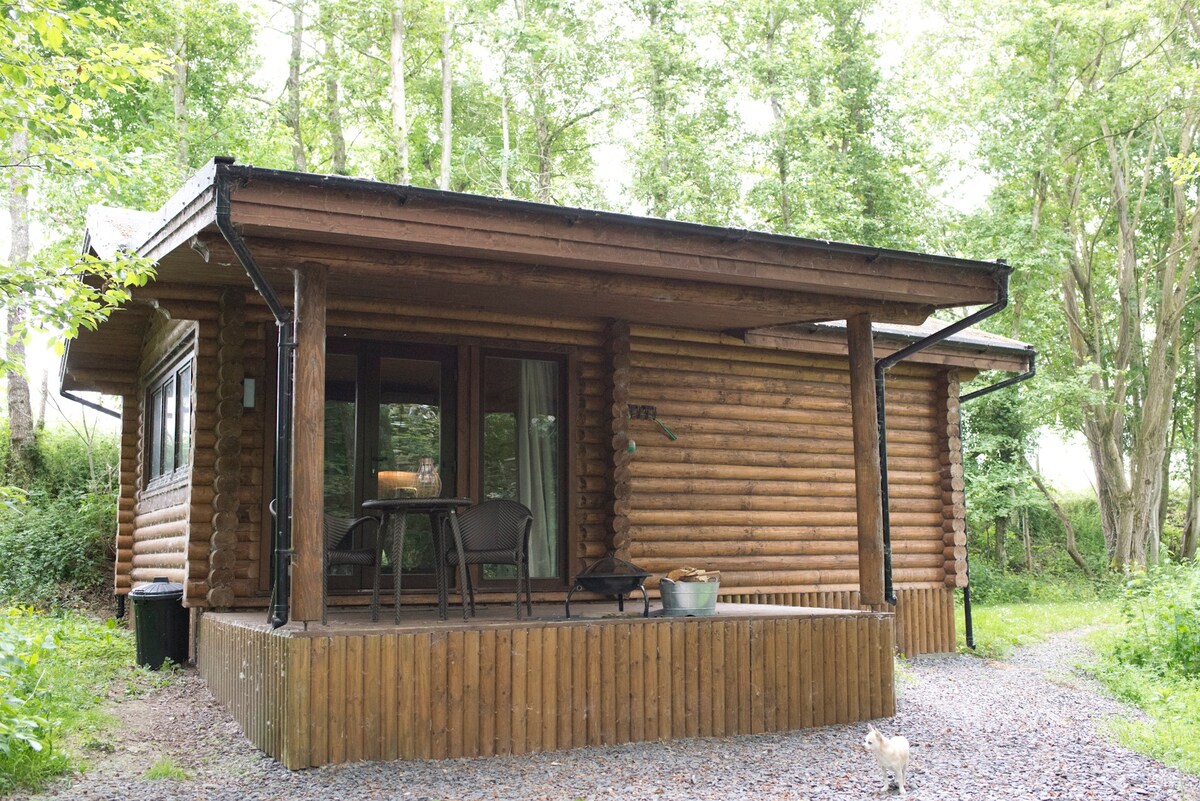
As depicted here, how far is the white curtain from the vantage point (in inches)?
340

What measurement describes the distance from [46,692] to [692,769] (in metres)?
3.88

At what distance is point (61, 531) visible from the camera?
14328 mm

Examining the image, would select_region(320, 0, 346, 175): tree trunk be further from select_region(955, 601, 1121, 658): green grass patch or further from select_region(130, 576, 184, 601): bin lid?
select_region(955, 601, 1121, 658): green grass patch

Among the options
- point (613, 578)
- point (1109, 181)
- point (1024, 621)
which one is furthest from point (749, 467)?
point (1109, 181)

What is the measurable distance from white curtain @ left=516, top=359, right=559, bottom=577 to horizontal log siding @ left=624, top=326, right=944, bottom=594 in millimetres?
847

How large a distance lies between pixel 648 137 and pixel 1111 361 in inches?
410

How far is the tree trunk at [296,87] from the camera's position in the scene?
2161cm

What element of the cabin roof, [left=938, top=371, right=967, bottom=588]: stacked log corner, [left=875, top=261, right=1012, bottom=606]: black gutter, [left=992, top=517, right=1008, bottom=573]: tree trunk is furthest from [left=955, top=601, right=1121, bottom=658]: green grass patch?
the cabin roof

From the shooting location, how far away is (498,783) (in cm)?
524

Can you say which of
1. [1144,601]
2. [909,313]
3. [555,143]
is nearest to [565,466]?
[909,313]

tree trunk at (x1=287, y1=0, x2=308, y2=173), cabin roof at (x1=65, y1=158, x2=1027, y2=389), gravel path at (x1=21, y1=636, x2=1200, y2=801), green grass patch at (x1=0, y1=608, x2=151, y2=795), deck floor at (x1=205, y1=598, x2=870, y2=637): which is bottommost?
gravel path at (x1=21, y1=636, x2=1200, y2=801)

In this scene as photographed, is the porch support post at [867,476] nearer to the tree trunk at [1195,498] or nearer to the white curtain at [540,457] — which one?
the white curtain at [540,457]

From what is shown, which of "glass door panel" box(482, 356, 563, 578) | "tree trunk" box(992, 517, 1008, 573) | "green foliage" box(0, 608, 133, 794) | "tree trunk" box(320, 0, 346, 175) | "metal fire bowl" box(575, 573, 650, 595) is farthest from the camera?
"tree trunk" box(320, 0, 346, 175)

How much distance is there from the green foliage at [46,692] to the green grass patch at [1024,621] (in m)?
8.74
